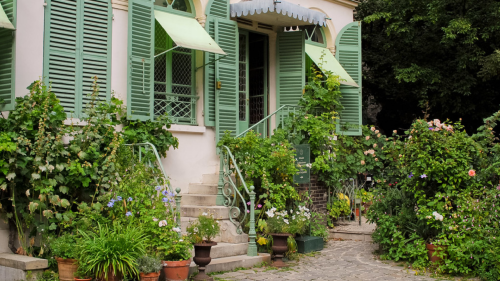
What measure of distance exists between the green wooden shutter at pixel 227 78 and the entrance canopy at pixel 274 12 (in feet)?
0.98

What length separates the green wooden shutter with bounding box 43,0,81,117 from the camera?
7.06 m

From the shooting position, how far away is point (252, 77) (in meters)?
10.6

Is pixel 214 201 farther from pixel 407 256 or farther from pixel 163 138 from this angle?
pixel 407 256

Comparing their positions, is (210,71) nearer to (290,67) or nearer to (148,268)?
(290,67)

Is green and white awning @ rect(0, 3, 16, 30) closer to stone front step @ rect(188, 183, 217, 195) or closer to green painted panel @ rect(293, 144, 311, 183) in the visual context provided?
stone front step @ rect(188, 183, 217, 195)

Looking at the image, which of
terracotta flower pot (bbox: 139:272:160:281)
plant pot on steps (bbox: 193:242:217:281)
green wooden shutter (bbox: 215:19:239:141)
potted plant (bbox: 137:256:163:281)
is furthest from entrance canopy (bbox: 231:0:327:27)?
terracotta flower pot (bbox: 139:272:160:281)

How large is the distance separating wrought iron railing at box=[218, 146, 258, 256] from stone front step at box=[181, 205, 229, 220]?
0.30 feet

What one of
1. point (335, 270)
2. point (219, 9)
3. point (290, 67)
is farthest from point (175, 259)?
point (290, 67)

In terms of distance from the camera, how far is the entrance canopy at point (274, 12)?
28.7 ft

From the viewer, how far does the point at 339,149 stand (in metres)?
10.6

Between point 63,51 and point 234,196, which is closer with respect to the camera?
point 63,51

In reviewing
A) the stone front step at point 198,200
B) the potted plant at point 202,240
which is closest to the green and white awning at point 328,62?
the stone front step at point 198,200

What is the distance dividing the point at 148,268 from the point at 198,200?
8.62 ft

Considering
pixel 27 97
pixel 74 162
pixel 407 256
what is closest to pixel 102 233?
pixel 74 162
